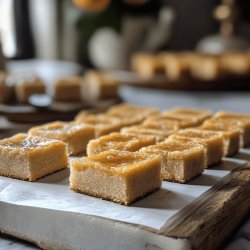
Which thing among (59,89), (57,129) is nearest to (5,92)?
(59,89)

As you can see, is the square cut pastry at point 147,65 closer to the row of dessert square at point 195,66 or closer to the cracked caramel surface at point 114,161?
the row of dessert square at point 195,66

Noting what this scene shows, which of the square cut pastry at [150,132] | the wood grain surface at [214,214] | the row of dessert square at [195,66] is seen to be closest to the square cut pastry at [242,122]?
the square cut pastry at [150,132]

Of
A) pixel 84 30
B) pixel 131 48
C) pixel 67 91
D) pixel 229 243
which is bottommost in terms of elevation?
pixel 229 243

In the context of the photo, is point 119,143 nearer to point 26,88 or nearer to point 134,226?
point 134,226

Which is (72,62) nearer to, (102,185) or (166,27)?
(166,27)

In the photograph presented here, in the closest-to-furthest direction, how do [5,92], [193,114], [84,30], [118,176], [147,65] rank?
[118,176] < [193,114] < [5,92] < [147,65] < [84,30]

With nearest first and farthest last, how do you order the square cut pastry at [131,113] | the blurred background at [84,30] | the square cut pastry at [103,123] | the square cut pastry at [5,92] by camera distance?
1. the square cut pastry at [103,123]
2. the square cut pastry at [131,113]
3. the square cut pastry at [5,92]
4. the blurred background at [84,30]

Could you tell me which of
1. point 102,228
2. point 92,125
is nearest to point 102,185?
point 102,228

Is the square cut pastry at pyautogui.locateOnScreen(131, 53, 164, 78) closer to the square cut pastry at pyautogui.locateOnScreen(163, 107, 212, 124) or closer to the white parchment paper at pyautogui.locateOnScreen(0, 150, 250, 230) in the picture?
the square cut pastry at pyautogui.locateOnScreen(163, 107, 212, 124)
